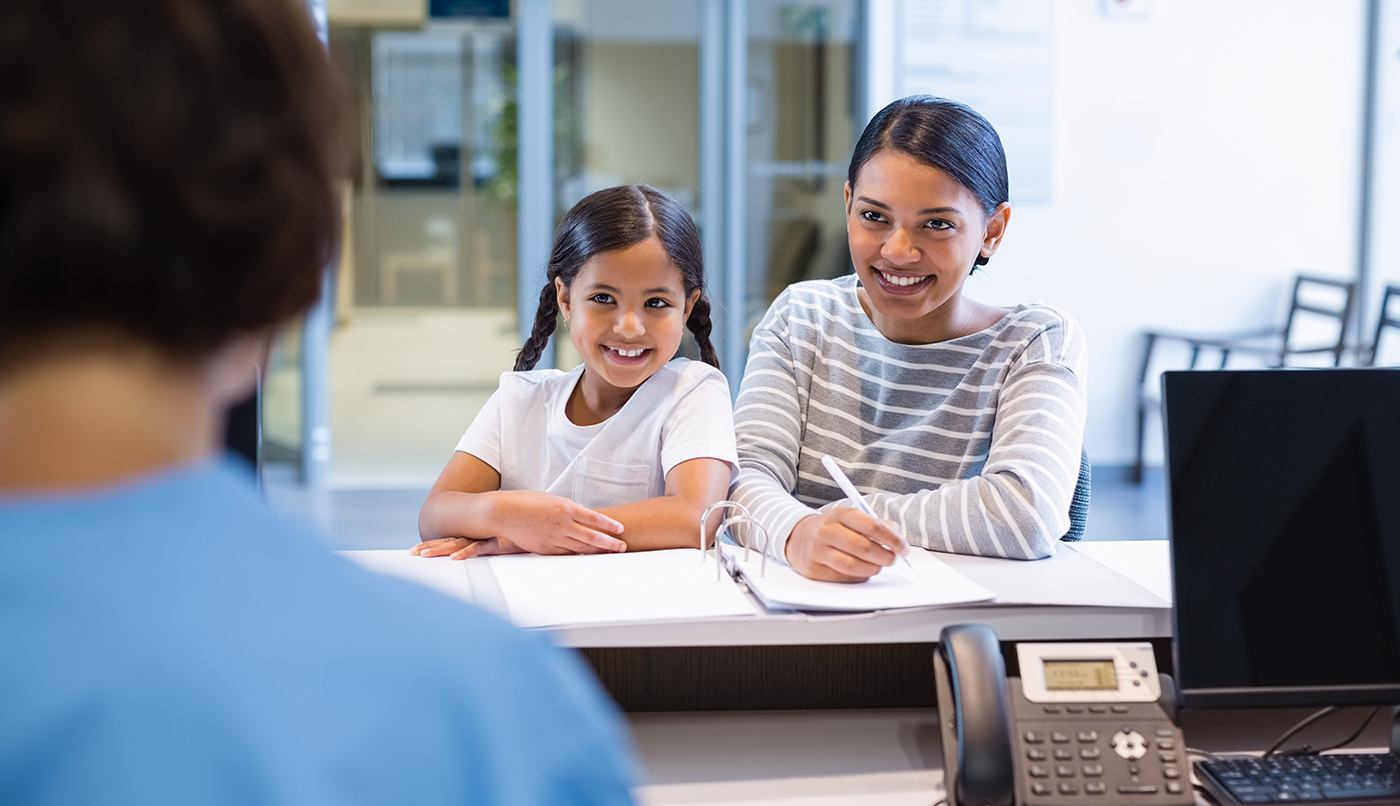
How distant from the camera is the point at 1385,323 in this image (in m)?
5.51

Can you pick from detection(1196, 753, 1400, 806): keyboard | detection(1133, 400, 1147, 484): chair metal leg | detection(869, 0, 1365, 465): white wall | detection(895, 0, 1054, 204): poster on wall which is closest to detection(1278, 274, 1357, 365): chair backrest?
detection(869, 0, 1365, 465): white wall

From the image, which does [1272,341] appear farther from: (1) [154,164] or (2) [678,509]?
(1) [154,164]

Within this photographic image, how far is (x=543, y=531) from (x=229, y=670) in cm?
120

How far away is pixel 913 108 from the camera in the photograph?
6.05 ft

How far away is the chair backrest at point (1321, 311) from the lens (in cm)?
573

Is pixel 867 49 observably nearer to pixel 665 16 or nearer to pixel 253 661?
pixel 665 16

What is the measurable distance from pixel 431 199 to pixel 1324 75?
3930 mm

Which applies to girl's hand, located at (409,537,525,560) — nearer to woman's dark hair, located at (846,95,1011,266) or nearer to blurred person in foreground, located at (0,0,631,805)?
woman's dark hair, located at (846,95,1011,266)

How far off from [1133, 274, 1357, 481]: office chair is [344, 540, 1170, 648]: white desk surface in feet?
15.2

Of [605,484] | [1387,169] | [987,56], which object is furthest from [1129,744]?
[1387,169]

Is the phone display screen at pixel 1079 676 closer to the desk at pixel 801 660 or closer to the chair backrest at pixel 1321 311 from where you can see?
the desk at pixel 801 660

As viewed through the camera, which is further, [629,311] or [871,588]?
[629,311]

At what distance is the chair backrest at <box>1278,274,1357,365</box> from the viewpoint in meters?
5.73

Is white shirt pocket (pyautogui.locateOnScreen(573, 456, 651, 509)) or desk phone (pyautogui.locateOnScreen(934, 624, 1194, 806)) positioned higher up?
white shirt pocket (pyautogui.locateOnScreen(573, 456, 651, 509))
